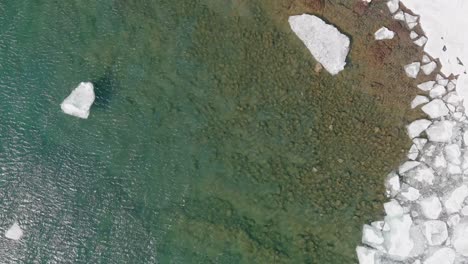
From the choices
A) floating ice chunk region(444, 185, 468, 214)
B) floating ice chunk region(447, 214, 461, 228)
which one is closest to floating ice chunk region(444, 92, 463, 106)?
floating ice chunk region(444, 185, 468, 214)

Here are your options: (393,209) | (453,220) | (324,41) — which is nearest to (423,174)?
(393,209)

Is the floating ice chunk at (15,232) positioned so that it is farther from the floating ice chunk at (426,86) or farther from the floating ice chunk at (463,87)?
the floating ice chunk at (463,87)

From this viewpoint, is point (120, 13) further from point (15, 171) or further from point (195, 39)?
point (15, 171)

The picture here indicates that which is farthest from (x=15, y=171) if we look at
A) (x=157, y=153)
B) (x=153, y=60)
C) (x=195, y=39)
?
(x=195, y=39)

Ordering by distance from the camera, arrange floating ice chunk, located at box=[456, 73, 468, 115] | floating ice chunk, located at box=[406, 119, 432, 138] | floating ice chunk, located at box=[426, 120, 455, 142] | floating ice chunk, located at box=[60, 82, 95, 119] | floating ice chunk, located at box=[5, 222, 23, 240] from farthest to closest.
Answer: floating ice chunk, located at box=[5, 222, 23, 240]
floating ice chunk, located at box=[60, 82, 95, 119]
floating ice chunk, located at box=[406, 119, 432, 138]
floating ice chunk, located at box=[426, 120, 455, 142]
floating ice chunk, located at box=[456, 73, 468, 115]

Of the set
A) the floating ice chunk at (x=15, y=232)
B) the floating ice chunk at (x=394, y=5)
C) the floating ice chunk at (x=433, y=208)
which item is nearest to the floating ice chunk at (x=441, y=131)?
the floating ice chunk at (x=433, y=208)

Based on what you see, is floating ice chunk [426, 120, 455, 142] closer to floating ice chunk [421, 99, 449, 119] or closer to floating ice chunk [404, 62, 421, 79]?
floating ice chunk [421, 99, 449, 119]

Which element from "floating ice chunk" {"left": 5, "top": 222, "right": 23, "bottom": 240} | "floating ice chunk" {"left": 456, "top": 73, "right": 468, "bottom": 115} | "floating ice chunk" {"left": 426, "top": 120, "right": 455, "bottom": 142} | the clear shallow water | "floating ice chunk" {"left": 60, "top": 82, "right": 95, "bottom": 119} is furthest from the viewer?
"floating ice chunk" {"left": 5, "top": 222, "right": 23, "bottom": 240}
